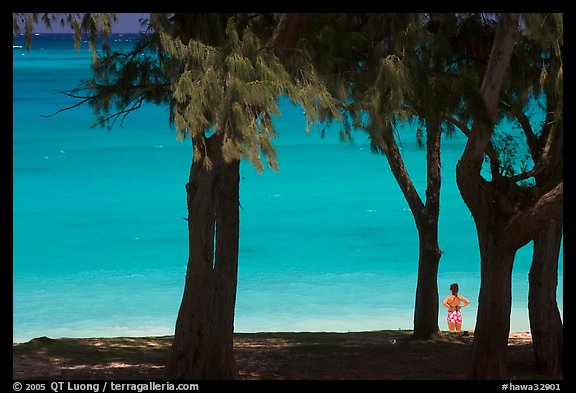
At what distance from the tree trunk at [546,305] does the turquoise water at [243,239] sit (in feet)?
15.3

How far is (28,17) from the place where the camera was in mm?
9516

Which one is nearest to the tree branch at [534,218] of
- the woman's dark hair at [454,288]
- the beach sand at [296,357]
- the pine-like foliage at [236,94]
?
the beach sand at [296,357]

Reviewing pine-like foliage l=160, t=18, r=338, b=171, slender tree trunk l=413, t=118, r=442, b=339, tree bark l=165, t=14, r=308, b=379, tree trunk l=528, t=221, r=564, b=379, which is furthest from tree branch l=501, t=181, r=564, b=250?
slender tree trunk l=413, t=118, r=442, b=339

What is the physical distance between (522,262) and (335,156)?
12.5m

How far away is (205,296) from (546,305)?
3368mm

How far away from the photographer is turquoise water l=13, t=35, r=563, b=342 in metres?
20.4

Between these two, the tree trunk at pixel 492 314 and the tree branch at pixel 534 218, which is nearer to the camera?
the tree branch at pixel 534 218

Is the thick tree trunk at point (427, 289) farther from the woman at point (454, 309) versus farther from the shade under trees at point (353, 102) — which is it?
the shade under trees at point (353, 102)

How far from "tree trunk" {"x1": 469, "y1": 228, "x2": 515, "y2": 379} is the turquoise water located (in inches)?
204

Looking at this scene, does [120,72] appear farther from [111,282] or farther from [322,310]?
[111,282]

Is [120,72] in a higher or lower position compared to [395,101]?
higher

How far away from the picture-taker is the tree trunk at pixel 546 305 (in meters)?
10.3

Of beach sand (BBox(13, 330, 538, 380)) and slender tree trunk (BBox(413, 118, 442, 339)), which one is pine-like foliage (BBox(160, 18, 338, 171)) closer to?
beach sand (BBox(13, 330, 538, 380))
